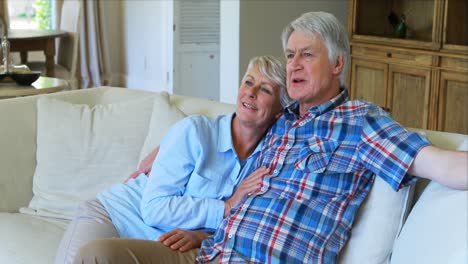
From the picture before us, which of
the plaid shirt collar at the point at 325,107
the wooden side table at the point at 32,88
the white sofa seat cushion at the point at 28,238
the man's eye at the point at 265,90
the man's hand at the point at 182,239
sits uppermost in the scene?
the man's eye at the point at 265,90

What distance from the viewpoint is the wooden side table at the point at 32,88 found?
387cm

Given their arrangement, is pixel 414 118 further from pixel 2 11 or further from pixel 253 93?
pixel 2 11

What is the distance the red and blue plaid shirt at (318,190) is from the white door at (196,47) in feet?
17.3

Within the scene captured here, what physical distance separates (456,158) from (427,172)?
4.2 inches

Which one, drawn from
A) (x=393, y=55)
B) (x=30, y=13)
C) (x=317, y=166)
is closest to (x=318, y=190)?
(x=317, y=166)

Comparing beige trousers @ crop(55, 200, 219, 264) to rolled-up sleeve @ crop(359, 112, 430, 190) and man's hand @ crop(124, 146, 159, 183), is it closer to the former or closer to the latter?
man's hand @ crop(124, 146, 159, 183)

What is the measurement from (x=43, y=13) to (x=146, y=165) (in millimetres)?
5740

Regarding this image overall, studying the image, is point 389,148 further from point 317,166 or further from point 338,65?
point 338,65

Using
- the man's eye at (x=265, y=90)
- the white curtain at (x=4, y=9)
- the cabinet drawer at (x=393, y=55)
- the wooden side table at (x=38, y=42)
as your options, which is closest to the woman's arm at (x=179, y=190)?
the man's eye at (x=265, y=90)

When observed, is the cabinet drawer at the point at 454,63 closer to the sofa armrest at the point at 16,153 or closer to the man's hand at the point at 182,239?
the sofa armrest at the point at 16,153

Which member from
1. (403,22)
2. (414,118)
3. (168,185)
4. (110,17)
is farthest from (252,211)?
(110,17)

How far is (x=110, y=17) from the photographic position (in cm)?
828

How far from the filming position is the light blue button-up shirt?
2273 millimetres

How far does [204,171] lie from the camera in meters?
2.31
